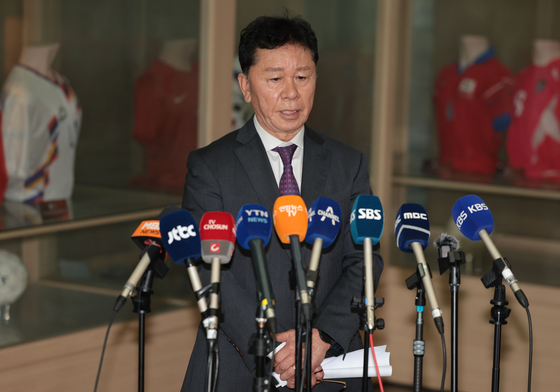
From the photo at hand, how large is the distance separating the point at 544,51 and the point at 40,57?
2.59m

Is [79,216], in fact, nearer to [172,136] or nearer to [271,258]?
[172,136]

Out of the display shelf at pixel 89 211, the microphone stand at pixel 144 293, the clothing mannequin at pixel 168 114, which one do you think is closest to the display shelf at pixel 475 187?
the clothing mannequin at pixel 168 114

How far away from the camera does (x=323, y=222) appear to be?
1290 mm

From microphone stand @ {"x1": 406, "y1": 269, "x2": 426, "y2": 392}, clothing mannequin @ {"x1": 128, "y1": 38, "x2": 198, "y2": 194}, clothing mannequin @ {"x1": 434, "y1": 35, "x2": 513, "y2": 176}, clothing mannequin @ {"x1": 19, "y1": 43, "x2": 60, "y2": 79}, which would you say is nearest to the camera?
microphone stand @ {"x1": 406, "y1": 269, "x2": 426, "y2": 392}

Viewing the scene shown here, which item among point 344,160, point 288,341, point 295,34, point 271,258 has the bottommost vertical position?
point 288,341

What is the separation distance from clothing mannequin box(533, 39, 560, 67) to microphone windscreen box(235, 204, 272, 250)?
9.48ft

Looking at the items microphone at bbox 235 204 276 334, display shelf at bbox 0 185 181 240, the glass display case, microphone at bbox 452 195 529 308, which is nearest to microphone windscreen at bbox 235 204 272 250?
microphone at bbox 235 204 276 334

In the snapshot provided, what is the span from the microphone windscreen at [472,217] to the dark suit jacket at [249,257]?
0.83ft

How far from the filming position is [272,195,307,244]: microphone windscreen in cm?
125

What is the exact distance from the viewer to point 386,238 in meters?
3.81

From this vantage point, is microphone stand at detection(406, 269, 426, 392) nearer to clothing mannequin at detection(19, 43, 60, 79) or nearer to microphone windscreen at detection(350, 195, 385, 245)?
microphone windscreen at detection(350, 195, 385, 245)

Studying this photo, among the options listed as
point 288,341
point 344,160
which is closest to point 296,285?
point 288,341

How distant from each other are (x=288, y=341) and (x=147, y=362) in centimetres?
164

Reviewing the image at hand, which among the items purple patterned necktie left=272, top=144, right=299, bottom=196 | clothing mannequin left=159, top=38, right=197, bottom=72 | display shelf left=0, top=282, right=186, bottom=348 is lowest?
display shelf left=0, top=282, right=186, bottom=348
